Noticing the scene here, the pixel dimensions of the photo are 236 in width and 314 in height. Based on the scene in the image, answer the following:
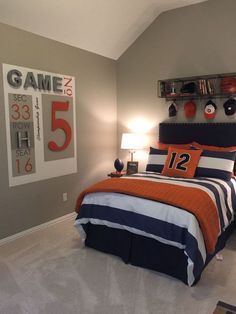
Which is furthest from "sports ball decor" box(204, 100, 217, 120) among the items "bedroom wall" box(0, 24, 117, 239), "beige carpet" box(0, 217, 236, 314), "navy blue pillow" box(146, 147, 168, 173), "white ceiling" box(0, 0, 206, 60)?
"beige carpet" box(0, 217, 236, 314)

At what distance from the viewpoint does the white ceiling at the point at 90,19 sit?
2973 millimetres

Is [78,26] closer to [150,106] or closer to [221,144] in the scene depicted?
[150,106]

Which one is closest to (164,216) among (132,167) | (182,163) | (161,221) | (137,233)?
(161,221)

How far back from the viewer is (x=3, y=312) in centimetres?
202

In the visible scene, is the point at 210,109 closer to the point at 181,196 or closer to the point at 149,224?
the point at 181,196

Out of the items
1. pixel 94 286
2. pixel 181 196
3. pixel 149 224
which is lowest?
pixel 94 286

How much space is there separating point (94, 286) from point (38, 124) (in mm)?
2009

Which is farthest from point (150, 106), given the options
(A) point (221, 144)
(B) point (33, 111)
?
(B) point (33, 111)

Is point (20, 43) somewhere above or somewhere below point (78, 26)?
below

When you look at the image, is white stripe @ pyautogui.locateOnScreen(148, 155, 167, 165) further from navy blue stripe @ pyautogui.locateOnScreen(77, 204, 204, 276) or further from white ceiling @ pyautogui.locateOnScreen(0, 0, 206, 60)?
white ceiling @ pyautogui.locateOnScreen(0, 0, 206, 60)

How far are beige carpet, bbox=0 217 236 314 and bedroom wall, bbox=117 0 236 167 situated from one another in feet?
6.95

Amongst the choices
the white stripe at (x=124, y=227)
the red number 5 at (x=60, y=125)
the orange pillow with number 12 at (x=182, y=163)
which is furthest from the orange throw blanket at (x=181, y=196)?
the red number 5 at (x=60, y=125)

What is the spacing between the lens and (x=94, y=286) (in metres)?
2.33

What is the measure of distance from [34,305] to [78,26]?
3138 millimetres
